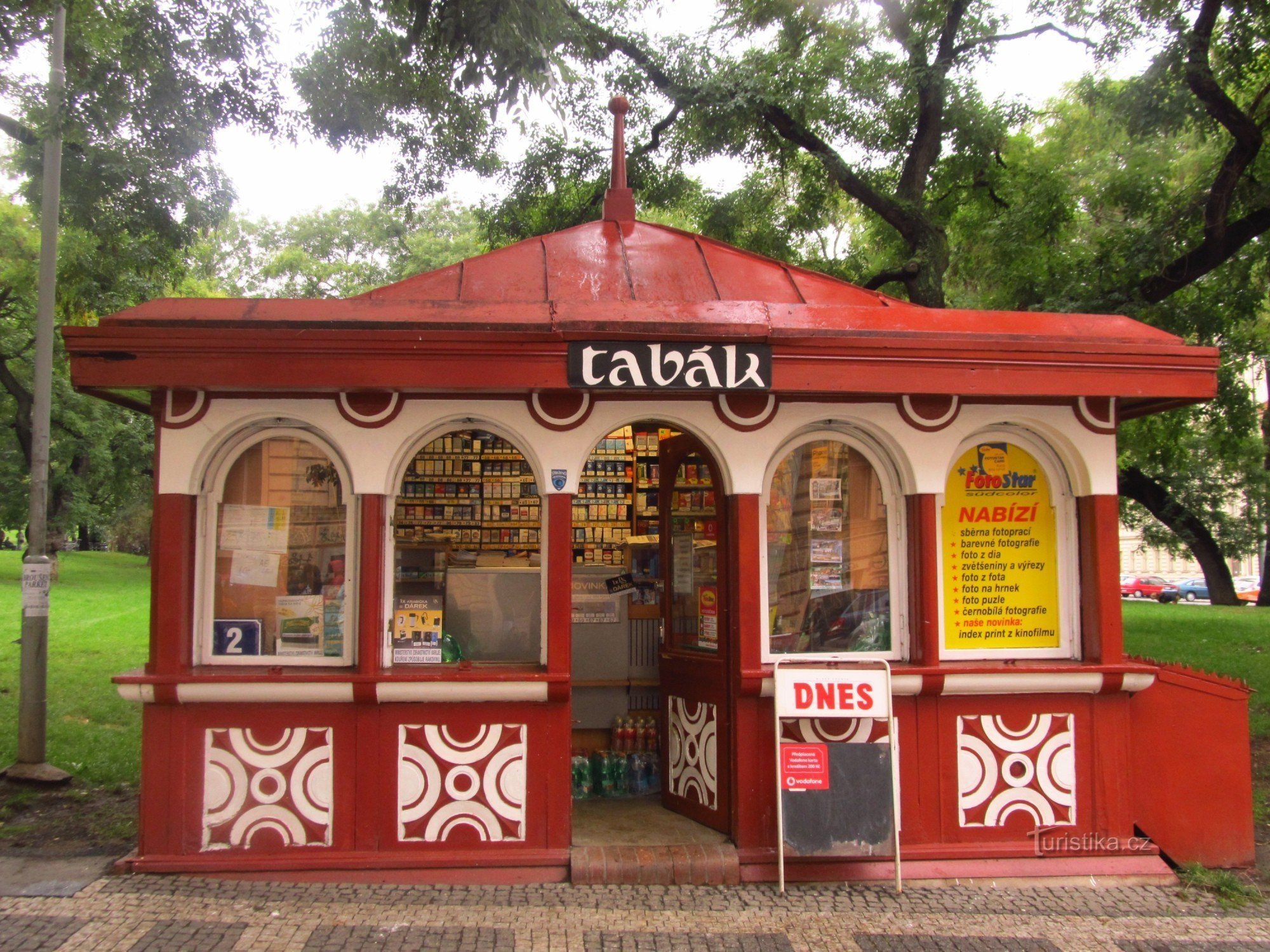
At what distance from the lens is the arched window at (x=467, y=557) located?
582 centimetres

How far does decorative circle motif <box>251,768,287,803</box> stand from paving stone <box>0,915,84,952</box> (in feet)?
3.29

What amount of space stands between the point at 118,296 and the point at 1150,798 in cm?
1227

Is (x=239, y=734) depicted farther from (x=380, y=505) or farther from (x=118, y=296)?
(x=118, y=296)

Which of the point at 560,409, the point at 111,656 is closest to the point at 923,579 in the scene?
the point at 560,409

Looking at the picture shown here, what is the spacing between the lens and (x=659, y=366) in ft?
17.6

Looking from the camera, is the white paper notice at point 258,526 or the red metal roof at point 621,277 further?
the red metal roof at point 621,277

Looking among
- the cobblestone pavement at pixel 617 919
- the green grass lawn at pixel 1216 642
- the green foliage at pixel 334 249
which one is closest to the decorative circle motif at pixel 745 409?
the cobblestone pavement at pixel 617 919

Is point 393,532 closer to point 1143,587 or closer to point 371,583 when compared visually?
point 371,583

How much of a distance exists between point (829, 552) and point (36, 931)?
184 inches

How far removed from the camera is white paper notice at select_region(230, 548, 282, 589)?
19.0 feet

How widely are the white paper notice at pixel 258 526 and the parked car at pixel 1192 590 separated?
45780 mm

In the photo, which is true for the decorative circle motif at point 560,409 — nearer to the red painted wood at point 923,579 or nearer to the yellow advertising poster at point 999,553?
the red painted wood at point 923,579

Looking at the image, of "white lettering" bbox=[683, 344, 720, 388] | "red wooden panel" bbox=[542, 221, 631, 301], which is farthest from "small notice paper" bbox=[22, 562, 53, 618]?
"white lettering" bbox=[683, 344, 720, 388]

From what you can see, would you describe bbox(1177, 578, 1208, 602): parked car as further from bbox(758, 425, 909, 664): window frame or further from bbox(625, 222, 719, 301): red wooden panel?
bbox(625, 222, 719, 301): red wooden panel
